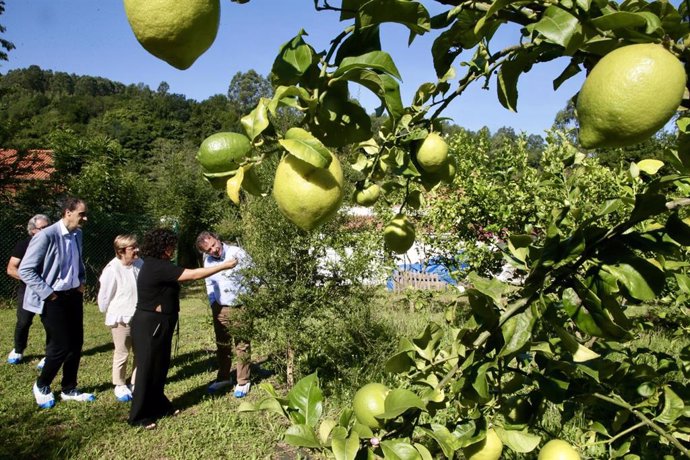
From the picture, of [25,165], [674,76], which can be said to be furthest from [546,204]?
[25,165]

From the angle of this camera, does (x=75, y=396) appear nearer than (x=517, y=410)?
No

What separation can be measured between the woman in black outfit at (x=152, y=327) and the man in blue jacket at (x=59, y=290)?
0.70m

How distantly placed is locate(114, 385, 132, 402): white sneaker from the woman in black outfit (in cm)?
63

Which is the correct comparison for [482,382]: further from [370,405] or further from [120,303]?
[120,303]

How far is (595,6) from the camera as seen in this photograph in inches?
26.2

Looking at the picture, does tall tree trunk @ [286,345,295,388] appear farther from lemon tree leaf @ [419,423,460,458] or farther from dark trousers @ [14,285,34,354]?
lemon tree leaf @ [419,423,460,458]

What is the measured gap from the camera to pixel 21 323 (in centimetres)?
551

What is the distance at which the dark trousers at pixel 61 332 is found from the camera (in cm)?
430

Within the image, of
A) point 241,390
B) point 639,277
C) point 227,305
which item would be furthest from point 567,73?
point 241,390

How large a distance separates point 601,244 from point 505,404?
488mm

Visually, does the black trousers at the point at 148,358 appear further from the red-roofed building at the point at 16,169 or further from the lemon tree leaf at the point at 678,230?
the red-roofed building at the point at 16,169

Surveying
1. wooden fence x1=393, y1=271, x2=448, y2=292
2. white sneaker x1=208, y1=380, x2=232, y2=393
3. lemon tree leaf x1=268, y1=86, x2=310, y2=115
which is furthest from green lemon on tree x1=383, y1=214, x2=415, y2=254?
wooden fence x1=393, y1=271, x2=448, y2=292

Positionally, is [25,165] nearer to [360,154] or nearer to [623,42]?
[360,154]

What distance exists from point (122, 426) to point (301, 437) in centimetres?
400
